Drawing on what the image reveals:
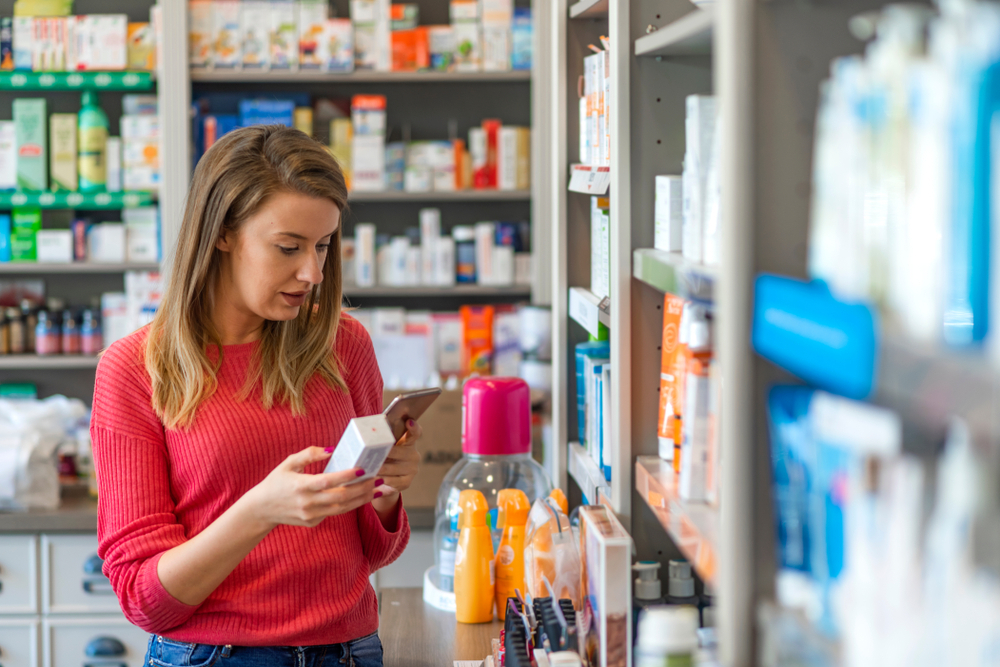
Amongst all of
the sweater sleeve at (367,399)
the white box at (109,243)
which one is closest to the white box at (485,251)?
the white box at (109,243)

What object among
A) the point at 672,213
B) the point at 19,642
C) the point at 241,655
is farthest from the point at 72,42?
the point at 672,213

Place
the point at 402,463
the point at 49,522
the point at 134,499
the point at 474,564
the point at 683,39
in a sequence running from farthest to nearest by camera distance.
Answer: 1. the point at 49,522
2. the point at 474,564
3. the point at 402,463
4. the point at 134,499
5. the point at 683,39

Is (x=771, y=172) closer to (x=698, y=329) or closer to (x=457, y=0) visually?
(x=698, y=329)

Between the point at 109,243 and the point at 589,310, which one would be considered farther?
the point at 109,243

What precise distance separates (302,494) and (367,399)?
52 centimetres

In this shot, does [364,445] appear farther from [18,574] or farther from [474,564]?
[18,574]

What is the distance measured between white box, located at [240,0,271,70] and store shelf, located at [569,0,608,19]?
1869 millimetres

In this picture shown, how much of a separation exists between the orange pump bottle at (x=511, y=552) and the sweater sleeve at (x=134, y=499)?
748 mm

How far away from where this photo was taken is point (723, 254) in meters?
1.01

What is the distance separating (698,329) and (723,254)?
35 cm

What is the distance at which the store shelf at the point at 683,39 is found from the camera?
4.02ft

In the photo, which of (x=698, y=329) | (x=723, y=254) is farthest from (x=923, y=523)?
(x=698, y=329)

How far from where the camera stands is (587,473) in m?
2.14

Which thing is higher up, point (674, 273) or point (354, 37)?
point (354, 37)
